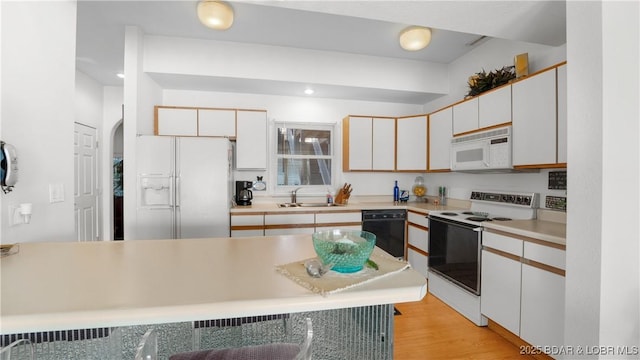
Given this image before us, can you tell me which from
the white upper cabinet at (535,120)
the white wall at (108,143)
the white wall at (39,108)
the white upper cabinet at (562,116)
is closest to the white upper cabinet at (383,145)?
the white upper cabinet at (535,120)

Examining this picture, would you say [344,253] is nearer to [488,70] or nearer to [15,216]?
[15,216]

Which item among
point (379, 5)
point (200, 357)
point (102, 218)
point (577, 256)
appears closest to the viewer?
point (200, 357)


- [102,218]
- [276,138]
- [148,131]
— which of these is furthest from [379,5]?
[102,218]

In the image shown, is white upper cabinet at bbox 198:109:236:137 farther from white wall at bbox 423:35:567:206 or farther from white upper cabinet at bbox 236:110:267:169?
white wall at bbox 423:35:567:206

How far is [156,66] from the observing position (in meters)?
3.07

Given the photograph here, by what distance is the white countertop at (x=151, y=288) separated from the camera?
2.56 ft

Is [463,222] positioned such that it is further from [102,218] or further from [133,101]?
[102,218]

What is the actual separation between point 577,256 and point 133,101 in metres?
3.72

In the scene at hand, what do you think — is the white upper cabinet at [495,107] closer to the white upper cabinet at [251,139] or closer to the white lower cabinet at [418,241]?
the white lower cabinet at [418,241]

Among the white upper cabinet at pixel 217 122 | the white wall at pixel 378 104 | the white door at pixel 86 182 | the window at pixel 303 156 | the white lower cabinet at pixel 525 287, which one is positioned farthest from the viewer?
the window at pixel 303 156

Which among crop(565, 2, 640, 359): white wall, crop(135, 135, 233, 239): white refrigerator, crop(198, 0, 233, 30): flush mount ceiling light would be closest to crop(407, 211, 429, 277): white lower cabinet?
crop(565, 2, 640, 359): white wall

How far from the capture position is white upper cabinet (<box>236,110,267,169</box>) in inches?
138

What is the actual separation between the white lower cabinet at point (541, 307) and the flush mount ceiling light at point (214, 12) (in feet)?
9.85

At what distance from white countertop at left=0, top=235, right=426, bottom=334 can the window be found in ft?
8.83
